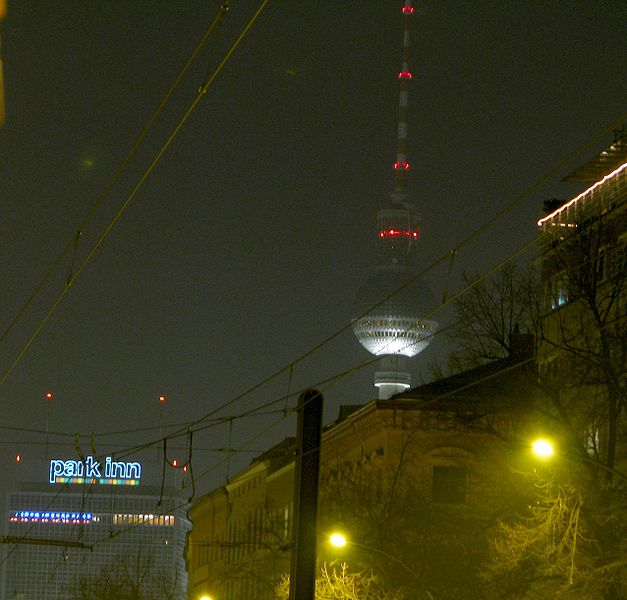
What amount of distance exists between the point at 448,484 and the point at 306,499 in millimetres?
33633

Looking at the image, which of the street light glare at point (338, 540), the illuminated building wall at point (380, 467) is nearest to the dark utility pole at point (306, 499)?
the illuminated building wall at point (380, 467)

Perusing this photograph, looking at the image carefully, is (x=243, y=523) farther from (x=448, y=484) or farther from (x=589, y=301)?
(x=589, y=301)

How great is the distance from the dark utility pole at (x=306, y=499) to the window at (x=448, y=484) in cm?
3227

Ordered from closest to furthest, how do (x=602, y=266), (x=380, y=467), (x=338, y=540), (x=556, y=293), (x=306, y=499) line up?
(x=306, y=499), (x=338, y=540), (x=602, y=266), (x=556, y=293), (x=380, y=467)

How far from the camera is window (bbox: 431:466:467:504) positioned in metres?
54.5

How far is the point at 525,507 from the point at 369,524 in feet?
25.9

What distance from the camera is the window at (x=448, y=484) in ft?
179

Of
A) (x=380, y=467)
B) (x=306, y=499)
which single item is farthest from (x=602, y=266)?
(x=380, y=467)

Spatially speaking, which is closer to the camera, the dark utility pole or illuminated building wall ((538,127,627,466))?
the dark utility pole

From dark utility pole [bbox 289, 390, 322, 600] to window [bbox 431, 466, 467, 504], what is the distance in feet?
106

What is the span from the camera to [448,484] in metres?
55.1

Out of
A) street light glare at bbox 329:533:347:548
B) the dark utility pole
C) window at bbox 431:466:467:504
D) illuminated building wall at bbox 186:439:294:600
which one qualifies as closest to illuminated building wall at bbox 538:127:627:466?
street light glare at bbox 329:533:347:548

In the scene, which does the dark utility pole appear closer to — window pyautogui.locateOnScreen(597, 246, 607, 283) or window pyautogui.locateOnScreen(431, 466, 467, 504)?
window pyautogui.locateOnScreen(597, 246, 607, 283)

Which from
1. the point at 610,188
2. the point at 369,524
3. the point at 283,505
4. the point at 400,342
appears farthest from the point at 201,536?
the point at 400,342
